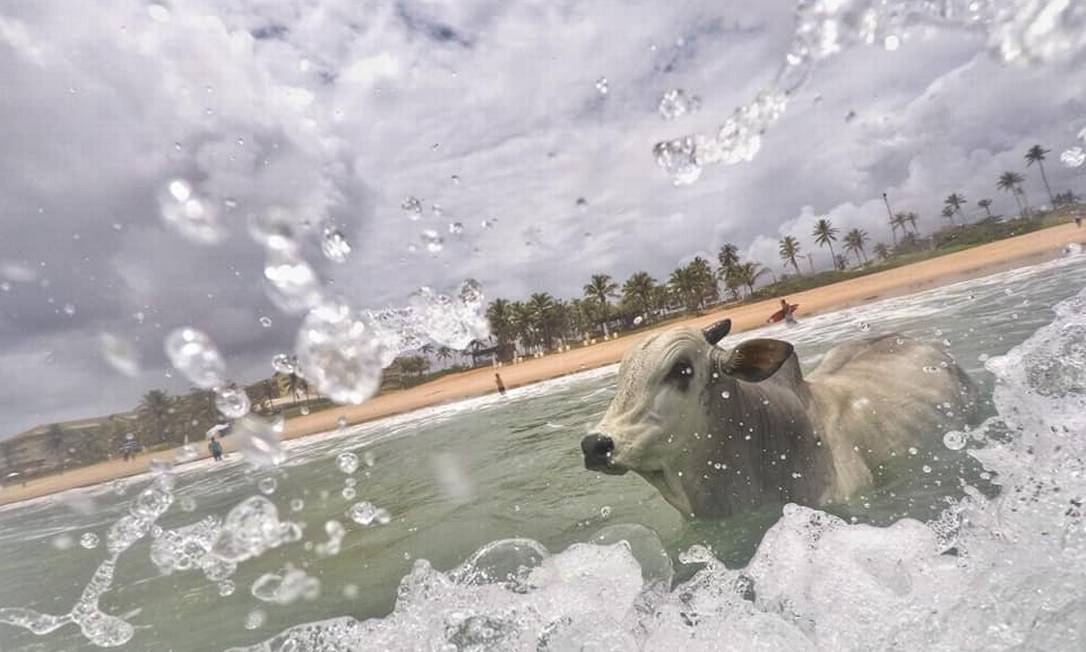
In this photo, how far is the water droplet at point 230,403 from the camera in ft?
19.5

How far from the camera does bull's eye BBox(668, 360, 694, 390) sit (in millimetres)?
3855

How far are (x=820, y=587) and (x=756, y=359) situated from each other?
4.68ft

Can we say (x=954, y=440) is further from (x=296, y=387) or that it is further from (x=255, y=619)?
(x=296, y=387)

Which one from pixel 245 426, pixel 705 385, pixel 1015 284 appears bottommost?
pixel 1015 284

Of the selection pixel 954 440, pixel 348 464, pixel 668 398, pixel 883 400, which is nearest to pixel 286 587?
pixel 668 398

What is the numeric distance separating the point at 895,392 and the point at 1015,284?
38.2 ft

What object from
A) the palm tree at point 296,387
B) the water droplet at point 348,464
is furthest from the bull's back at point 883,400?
the water droplet at point 348,464

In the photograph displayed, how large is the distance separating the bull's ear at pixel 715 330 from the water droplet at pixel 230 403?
438 cm

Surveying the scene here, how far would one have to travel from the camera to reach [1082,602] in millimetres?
2143

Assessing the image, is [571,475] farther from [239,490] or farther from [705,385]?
[239,490]

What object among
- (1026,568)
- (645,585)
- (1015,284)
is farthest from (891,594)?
(1015,284)

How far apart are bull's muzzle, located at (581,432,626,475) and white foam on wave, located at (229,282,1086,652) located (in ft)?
2.10

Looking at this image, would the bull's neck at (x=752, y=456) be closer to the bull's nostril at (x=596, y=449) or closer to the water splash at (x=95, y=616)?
the bull's nostril at (x=596, y=449)

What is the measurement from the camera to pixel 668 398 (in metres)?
3.81
